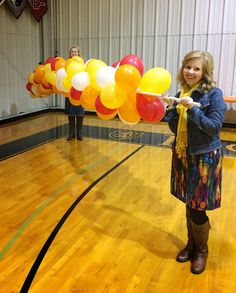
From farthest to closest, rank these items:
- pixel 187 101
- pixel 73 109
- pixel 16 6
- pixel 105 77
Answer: pixel 16 6, pixel 73 109, pixel 105 77, pixel 187 101

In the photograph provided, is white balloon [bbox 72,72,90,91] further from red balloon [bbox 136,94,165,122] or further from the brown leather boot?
the brown leather boot

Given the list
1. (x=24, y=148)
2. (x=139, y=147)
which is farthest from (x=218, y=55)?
(x=24, y=148)

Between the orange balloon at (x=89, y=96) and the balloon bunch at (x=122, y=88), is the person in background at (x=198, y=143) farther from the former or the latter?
the orange balloon at (x=89, y=96)

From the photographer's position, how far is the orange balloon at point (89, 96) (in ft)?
9.99

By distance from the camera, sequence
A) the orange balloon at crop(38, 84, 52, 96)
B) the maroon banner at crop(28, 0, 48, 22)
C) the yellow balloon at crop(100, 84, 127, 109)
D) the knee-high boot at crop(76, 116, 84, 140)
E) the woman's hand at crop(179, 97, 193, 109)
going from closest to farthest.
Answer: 1. the woman's hand at crop(179, 97, 193, 109)
2. the yellow balloon at crop(100, 84, 127, 109)
3. the orange balloon at crop(38, 84, 52, 96)
4. the knee-high boot at crop(76, 116, 84, 140)
5. the maroon banner at crop(28, 0, 48, 22)

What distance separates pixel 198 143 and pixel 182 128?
14cm

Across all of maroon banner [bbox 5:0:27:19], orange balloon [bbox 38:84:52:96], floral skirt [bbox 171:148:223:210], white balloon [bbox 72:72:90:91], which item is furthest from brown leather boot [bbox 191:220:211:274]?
maroon banner [bbox 5:0:27:19]

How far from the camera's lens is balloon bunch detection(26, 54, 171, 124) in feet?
7.79

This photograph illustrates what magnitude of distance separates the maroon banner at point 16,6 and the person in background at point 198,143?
6.11 m

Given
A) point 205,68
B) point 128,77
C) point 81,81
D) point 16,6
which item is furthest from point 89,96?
point 16,6

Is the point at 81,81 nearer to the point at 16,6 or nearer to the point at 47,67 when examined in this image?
the point at 47,67

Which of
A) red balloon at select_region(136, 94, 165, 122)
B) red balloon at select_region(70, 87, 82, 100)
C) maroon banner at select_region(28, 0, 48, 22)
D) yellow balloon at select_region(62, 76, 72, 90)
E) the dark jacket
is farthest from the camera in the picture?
maroon banner at select_region(28, 0, 48, 22)

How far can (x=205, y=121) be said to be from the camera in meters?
1.86

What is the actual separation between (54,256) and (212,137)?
1388mm
